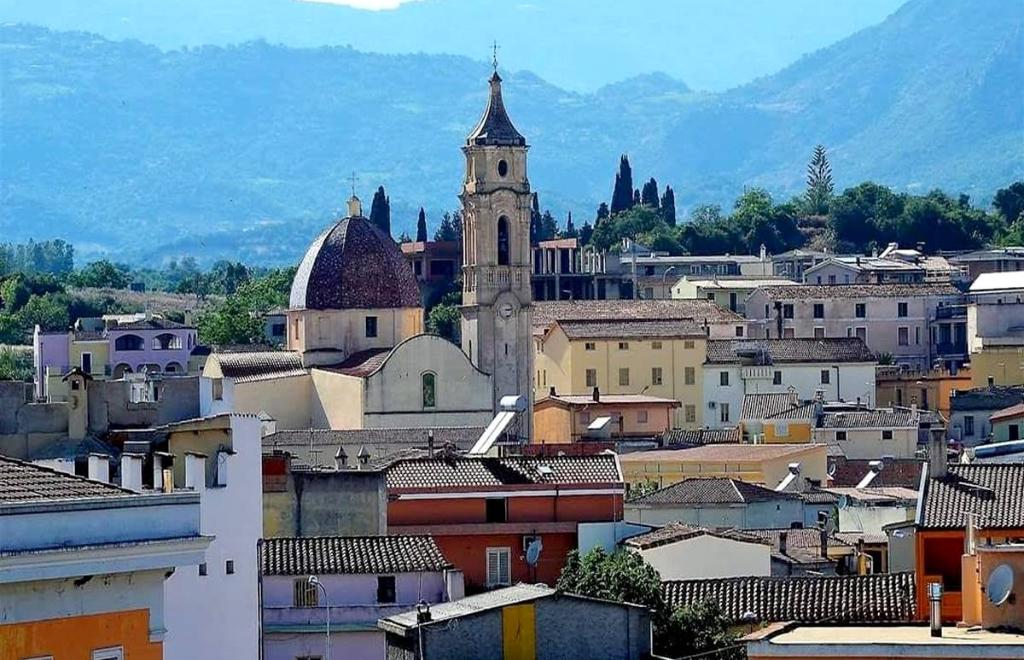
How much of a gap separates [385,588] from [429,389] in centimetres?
4712

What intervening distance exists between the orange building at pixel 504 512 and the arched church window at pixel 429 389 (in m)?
36.5

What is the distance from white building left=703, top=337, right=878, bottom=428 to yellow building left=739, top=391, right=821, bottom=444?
831 cm

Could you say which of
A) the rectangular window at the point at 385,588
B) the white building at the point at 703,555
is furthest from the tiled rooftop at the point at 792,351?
the rectangular window at the point at 385,588

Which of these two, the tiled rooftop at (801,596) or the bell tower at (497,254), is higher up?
the bell tower at (497,254)

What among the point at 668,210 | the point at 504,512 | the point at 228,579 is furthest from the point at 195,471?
the point at 668,210

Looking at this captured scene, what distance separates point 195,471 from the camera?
28.2m

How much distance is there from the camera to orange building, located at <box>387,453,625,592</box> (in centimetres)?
4803

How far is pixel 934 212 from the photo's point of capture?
533 ft

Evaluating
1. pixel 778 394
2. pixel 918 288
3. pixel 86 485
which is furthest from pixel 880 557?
pixel 918 288

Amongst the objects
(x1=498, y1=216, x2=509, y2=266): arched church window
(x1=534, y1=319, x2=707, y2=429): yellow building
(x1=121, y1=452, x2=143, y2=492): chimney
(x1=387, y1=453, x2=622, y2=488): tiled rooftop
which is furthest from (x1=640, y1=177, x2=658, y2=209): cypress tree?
(x1=121, y1=452, x2=143, y2=492): chimney

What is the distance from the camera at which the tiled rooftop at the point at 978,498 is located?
35.0 meters

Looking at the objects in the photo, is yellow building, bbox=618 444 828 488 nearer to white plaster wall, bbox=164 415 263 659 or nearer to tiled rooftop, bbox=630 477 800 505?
tiled rooftop, bbox=630 477 800 505

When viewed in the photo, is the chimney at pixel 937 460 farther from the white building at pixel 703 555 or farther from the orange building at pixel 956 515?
the white building at pixel 703 555

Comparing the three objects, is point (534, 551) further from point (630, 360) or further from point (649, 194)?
point (649, 194)
